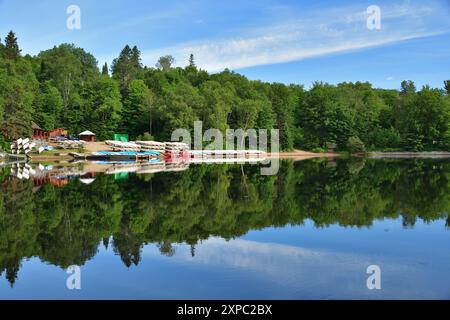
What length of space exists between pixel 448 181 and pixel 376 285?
16.7 metres

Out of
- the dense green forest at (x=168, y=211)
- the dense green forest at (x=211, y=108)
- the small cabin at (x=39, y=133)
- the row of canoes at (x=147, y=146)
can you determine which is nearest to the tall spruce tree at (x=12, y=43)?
the dense green forest at (x=211, y=108)

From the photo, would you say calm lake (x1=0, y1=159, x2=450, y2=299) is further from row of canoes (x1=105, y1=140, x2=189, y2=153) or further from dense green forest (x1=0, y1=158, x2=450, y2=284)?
row of canoes (x1=105, y1=140, x2=189, y2=153)

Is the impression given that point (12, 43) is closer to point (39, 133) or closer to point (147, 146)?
point (39, 133)

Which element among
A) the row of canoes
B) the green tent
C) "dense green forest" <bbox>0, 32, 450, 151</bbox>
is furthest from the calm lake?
the green tent

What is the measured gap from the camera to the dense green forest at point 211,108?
52.4 m

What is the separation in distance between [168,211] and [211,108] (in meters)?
41.3

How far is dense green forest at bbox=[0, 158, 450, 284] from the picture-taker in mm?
9492

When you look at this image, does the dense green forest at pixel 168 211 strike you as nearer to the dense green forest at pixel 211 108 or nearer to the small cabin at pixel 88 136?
the dense green forest at pixel 211 108

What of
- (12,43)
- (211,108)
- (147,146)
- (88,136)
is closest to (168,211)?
(147,146)

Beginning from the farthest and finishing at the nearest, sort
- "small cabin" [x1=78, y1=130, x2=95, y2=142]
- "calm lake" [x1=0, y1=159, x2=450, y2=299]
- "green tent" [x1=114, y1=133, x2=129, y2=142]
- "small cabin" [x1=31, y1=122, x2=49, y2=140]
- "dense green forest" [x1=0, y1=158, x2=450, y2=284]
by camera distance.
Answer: "green tent" [x1=114, y1=133, x2=129, y2=142]
"small cabin" [x1=78, y1=130, x2=95, y2=142]
"small cabin" [x1=31, y1=122, x2=49, y2=140]
"dense green forest" [x1=0, y1=158, x2=450, y2=284]
"calm lake" [x1=0, y1=159, x2=450, y2=299]

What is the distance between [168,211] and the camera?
13.0m

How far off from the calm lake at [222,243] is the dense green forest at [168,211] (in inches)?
1.4

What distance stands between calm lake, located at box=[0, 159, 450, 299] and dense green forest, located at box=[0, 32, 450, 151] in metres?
32.1

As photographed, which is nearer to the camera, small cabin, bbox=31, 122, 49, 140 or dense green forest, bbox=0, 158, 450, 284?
dense green forest, bbox=0, 158, 450, 284
